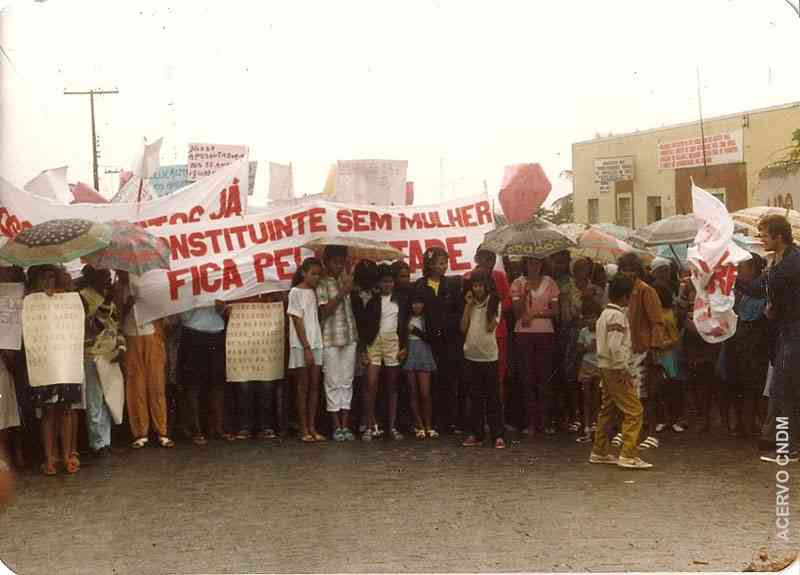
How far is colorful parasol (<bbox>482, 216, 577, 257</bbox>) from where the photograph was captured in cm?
991

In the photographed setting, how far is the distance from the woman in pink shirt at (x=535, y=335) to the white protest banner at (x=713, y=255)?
5.95 ft

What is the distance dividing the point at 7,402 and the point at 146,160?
2.46 metres

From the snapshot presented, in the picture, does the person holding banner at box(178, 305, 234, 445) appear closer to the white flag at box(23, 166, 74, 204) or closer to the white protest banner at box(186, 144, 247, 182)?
the white protest banner at box(186, 144, 247, 182)

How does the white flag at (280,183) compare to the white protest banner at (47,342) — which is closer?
the white protest banner at (47,342)

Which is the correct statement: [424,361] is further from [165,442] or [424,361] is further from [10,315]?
[10,315]

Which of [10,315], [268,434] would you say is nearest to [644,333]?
[268,434]

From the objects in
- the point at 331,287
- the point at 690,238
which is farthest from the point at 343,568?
the point at 690,238

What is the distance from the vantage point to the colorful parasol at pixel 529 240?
9.91 metres

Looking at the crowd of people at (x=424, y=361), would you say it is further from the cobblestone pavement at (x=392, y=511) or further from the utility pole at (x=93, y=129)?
the utility pole at (x=93, y=129)

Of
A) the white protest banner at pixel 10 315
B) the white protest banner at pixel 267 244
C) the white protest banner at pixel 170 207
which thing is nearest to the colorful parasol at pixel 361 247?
the white protest banner at pixel 267 244

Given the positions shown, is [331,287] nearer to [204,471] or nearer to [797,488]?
[204,471]

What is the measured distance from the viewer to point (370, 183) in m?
10.6

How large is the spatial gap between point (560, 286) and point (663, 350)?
125 cm

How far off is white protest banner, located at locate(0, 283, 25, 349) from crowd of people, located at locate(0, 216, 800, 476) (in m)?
0.62
